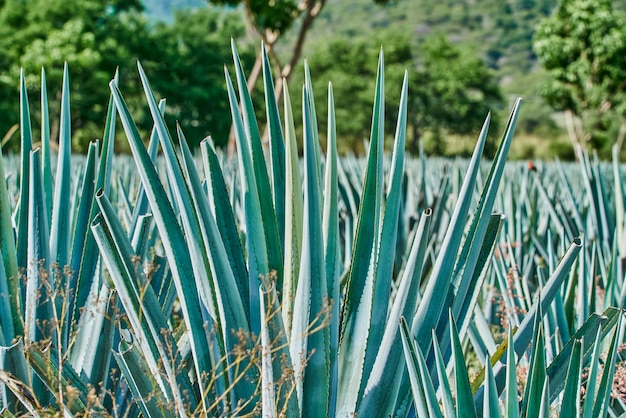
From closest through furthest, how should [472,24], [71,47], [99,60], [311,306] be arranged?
[311,306] < [71,47] < [99,60] < [472,24]

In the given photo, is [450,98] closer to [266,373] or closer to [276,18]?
[276,18]

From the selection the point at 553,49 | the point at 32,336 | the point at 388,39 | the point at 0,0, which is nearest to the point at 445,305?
the point at 32,336

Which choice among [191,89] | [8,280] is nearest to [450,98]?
[191,89]

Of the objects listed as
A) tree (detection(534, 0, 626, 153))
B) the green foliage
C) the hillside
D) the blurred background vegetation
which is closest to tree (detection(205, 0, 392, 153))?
the blurred background vegetation

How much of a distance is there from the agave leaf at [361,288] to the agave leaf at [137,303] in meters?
0.21

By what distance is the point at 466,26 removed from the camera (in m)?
90.2

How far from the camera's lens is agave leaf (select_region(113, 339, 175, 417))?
86 cm

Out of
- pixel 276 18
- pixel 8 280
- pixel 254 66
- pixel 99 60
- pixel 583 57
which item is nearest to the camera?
pixel 8 280

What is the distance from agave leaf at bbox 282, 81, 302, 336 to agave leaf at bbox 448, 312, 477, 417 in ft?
0.73

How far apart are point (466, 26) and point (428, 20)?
16.5 ft

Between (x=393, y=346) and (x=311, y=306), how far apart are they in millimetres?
123

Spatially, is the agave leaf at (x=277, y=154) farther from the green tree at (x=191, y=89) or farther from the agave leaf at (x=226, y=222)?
the green tree at (x=191, y=89)

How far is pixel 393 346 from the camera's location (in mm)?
895

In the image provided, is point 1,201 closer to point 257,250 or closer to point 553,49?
Answer: point 257,250
